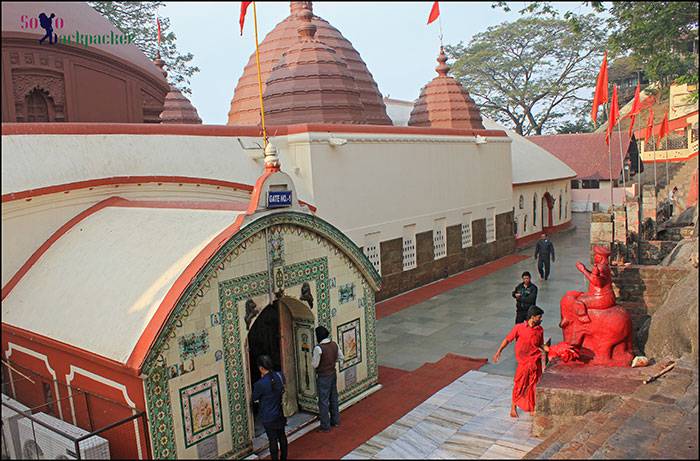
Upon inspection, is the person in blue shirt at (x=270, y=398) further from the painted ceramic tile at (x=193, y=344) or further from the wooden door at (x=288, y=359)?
the wooden door at (x=288, y=359)

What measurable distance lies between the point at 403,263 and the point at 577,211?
21766 millimetres

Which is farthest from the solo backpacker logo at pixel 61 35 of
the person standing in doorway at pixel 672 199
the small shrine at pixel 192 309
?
the person standing in doorway at pixel 672 199

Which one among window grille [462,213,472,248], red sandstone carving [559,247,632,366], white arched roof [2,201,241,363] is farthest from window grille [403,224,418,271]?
white arched roof [2,201,241,363]

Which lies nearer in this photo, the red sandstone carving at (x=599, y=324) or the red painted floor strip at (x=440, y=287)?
the red sandstone carving at (x=599, y=324)

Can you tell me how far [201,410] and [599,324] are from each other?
217 inches

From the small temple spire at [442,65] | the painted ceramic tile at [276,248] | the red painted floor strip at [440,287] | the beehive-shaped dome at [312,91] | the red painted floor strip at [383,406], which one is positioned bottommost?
the red painted floor strip at [383,406]

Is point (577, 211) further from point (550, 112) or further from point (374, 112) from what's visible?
point (374, 112)

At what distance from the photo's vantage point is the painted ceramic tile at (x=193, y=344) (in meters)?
6.14

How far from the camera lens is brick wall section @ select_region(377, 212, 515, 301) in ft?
49.6

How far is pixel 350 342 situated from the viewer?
855cm

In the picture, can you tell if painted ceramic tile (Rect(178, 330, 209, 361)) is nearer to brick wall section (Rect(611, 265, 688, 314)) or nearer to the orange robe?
the orange robe

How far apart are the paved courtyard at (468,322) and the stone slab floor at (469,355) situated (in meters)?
0.02

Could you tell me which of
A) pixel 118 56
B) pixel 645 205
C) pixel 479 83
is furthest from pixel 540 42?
pixel 118 56

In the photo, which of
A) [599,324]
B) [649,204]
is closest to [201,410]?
[599,324]
